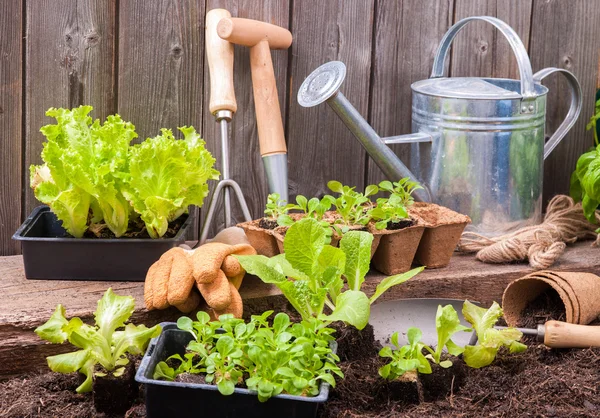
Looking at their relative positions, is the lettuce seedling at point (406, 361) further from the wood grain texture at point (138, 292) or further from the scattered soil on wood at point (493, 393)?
the wood grain texture at point (138, 292)

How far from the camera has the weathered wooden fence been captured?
1887mm

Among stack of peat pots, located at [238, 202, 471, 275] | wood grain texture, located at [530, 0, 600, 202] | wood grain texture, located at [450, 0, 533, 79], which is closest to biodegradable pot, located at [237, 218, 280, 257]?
stack of peat pots, located at [238, 202, 471, 275]

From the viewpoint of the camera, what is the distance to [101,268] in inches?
66.1

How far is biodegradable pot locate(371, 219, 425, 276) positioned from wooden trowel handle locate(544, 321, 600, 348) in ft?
1.18

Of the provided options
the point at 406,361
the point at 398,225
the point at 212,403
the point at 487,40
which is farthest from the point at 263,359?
the point at 487,40

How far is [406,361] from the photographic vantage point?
1.30m

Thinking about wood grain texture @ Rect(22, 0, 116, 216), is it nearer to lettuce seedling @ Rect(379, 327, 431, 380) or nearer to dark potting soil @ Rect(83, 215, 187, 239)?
dark potting soil @ Rect(83, 215, 187, 239)

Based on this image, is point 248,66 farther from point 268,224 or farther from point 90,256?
point 90,256

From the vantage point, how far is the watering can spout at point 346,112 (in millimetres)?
1780

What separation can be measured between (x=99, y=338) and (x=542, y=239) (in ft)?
3.71

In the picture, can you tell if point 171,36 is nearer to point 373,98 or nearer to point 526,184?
point 373,98

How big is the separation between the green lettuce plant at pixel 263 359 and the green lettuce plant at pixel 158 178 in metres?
0.37

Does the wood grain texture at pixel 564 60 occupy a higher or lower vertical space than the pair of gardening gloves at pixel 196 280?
higher

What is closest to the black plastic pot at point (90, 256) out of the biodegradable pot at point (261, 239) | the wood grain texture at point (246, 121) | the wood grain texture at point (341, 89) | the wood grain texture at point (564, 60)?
the biodegradable pot at point (261, 239)
